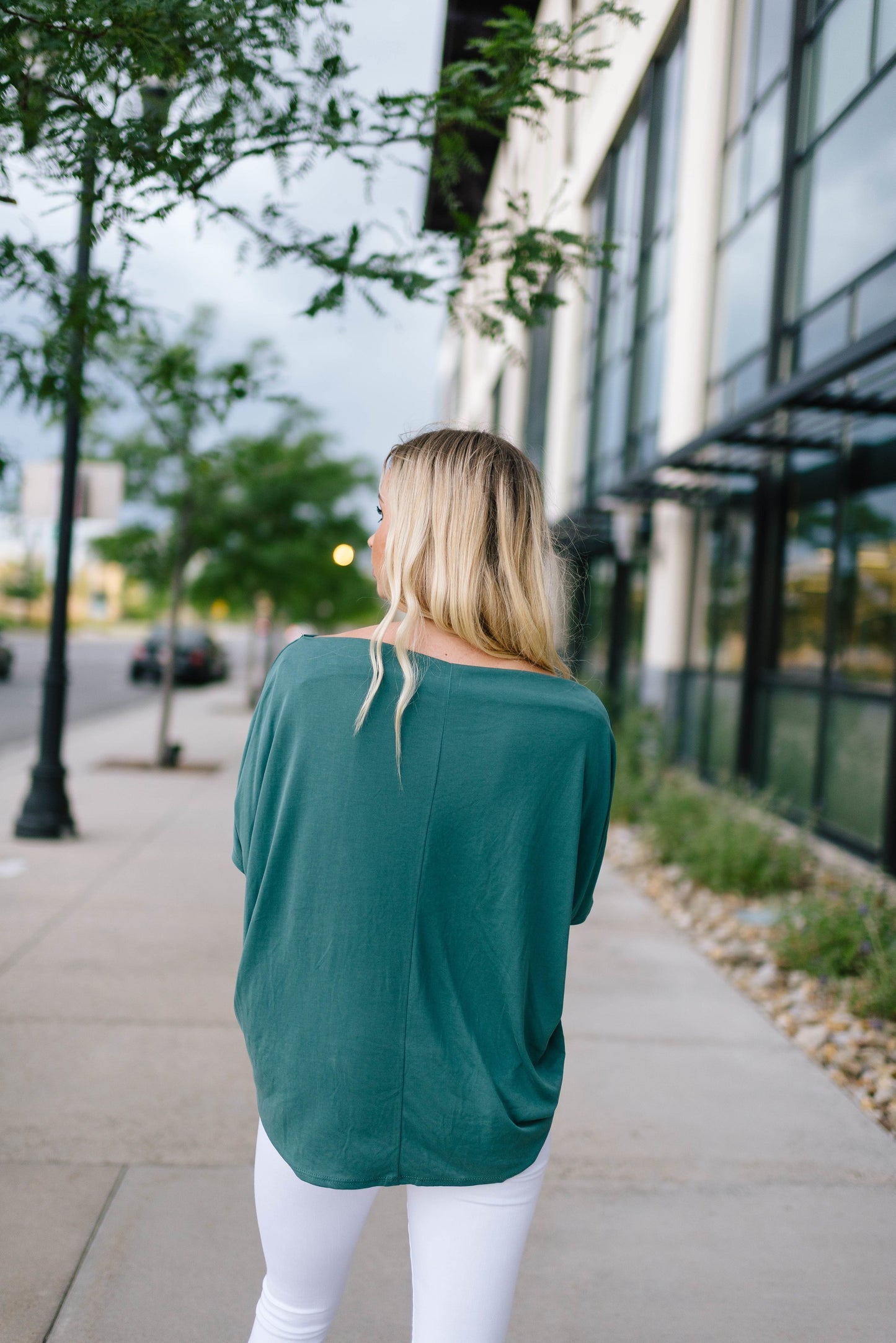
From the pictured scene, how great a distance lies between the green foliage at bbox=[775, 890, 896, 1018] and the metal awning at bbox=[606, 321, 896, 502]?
283cm

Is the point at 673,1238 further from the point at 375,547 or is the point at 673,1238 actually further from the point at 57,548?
the point at 57,548

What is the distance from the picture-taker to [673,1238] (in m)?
2.93

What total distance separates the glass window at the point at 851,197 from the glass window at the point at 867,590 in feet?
5.58

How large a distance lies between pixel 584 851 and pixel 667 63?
1380 centimetres

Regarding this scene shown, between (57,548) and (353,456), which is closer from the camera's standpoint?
(57,548)

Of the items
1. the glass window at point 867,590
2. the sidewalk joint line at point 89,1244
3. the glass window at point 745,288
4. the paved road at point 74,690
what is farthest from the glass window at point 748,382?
the paved road at point 74,690

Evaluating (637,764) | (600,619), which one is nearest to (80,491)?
(637,764)

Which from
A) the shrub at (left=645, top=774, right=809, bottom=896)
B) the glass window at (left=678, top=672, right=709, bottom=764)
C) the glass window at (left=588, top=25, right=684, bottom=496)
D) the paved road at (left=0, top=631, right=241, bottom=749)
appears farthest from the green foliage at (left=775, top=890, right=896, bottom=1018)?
the paved road at (left=0, top=631, right=241, bottom=749)

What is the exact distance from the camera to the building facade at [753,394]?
7.40 m

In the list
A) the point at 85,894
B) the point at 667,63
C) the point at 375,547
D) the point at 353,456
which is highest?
the point at 667,63

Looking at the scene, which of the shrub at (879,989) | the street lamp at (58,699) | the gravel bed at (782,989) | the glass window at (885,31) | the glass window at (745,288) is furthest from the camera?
the glass window at (745,288)

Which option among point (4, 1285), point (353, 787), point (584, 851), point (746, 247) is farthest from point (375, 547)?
point (746, 247)

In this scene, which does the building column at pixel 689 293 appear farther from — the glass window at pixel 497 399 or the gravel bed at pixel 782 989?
the glass window at pixel 497 399

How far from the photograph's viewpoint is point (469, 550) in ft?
4.93
